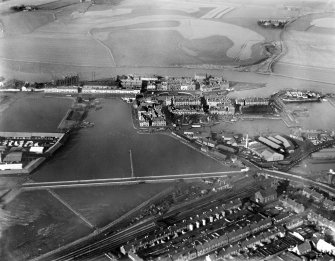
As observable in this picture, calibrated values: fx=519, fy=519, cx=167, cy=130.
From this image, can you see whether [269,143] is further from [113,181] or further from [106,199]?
[106,199]

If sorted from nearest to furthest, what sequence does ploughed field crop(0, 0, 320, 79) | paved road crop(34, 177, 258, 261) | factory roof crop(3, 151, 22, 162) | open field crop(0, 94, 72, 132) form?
paved road crop(34, 177, 258, 261), factory roof crop(3, 151, 22, 162), open field crop(0, 94, 72, 132), ploughed field crop(0, 0, 320, 79)

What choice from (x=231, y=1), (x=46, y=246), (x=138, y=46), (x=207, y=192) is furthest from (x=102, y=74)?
(x=231, y=1)

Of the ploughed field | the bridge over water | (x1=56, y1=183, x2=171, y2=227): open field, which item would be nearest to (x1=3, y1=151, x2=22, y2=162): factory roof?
the bridge over water

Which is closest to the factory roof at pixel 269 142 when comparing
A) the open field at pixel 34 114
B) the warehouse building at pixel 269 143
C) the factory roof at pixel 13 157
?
the warehouse building at pixel 269 143

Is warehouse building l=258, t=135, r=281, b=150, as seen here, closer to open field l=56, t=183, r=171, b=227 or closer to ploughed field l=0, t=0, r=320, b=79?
open field l=56, t=183, r=171, b=227

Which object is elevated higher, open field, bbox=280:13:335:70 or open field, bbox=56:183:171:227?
open field, bbox=280:13:335:70

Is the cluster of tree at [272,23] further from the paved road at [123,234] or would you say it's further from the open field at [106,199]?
the open field at [106,199]

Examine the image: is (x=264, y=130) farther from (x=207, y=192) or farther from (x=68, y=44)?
(x=68, y=44)
